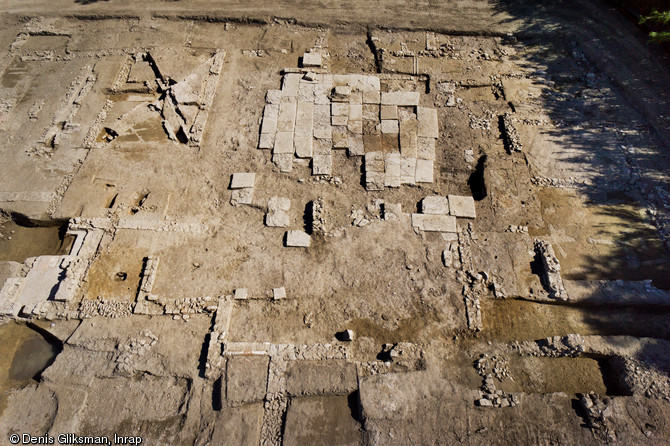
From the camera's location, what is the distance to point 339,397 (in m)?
5.89

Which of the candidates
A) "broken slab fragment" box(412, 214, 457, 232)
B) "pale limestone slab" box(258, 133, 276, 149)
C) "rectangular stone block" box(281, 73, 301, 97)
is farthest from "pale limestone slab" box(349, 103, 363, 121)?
"broken slab fragment" box(412, 214, 457, 232)

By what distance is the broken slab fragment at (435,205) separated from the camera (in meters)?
7.88

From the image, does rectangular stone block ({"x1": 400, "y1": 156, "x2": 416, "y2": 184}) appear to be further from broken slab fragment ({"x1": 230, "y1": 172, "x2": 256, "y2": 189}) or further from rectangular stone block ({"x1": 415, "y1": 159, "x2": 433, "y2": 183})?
broken slab fragment ({"x1": 230, "y1": 172, "x2": 256, "y2": 189})

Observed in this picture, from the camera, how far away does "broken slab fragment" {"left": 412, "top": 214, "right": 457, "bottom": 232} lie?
765 centimetres

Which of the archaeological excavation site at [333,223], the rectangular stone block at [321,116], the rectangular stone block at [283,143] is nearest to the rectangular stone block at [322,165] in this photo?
the archaeological excavation site at [333,223]

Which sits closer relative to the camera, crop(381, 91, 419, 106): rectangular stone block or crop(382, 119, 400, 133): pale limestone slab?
crop(382, 119, 400, 133): pale limestone slab

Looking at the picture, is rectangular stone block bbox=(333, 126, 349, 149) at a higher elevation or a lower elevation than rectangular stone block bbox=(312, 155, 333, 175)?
higher

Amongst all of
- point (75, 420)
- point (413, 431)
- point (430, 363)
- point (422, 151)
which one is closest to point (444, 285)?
point (430, 363)

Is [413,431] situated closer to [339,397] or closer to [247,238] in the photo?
[339,397]

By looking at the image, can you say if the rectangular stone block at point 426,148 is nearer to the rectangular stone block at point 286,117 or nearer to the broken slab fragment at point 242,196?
the rectangular stone block at point 286,117

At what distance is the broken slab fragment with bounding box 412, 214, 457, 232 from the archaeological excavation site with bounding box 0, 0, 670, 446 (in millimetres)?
63

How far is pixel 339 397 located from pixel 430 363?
177 cm

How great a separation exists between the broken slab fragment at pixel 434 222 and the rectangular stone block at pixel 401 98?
3639 millimetres

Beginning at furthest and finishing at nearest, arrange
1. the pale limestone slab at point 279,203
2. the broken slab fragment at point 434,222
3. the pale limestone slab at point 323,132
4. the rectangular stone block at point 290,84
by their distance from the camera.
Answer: the rectangular stone block at point 290,84, the pale limestone slab at point 323,132, the pale limestone slab at point 279,203, the broken slab fragment at point 434,222
